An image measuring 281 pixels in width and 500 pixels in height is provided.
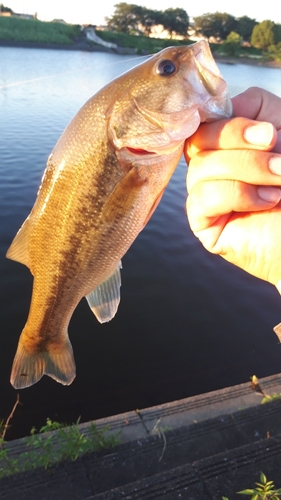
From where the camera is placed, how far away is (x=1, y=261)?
855 centimetres

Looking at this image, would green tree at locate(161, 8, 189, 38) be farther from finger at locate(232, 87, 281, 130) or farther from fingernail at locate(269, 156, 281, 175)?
fingernail at locate(269, 156, 281, 175)

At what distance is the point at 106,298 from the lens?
8.44 feet

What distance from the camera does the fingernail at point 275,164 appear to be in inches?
69.1

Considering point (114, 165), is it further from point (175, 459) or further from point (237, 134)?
point (175, 459)

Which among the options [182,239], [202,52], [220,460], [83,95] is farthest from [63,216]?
[83,95]

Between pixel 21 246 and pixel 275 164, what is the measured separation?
65.6 inches

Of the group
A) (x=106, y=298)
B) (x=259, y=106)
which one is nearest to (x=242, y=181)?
(x=259, y=106)

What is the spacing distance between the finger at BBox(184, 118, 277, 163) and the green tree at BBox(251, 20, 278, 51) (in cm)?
9161

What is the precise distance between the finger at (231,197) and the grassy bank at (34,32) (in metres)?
64.3

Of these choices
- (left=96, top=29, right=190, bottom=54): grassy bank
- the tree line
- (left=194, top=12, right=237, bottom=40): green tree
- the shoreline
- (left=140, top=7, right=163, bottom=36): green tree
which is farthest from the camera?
(left=140, top=7, right=163, bottom=36): green tree

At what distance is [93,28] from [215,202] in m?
81.4

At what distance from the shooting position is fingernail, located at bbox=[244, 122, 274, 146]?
169cm

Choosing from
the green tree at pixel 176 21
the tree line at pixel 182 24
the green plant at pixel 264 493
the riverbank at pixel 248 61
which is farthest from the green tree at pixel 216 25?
the green plant at pixel 264 493

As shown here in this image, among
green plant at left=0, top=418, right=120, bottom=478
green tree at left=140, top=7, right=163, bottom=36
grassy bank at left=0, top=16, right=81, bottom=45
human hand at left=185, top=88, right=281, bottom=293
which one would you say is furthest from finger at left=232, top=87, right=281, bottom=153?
green tree at left=140, top=7, right=163, bottom=36
